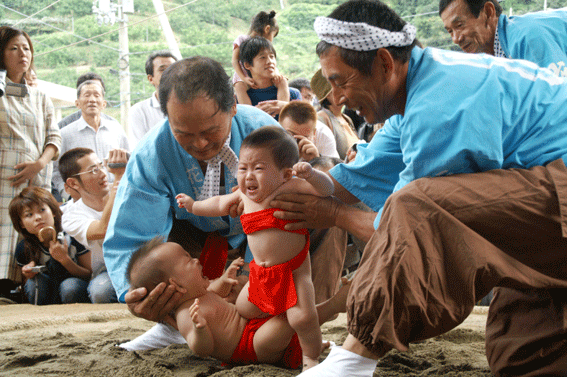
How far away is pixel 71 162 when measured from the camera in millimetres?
3898

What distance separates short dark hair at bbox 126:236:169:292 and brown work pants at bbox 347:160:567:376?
0.93m

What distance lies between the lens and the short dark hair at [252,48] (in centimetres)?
382

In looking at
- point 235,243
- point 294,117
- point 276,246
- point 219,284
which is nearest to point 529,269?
point 276,246

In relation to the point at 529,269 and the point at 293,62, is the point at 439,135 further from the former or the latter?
the point at 293,62

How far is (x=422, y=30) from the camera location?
1084cm

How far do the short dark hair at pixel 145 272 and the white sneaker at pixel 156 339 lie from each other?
36cm

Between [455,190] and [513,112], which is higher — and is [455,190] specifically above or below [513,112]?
below

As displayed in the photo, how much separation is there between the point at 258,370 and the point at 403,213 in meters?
0.84

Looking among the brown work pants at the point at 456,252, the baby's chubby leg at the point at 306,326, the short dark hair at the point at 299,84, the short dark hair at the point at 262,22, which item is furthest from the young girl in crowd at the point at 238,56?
the brown work pants at the point at 456,252

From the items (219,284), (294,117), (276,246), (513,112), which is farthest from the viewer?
(294,117)

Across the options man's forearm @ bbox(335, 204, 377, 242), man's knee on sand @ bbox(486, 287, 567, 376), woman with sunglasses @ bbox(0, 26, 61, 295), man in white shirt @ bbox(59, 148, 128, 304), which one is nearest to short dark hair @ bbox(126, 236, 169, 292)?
man's forearm @ bbox(335, 204, 377, 242)

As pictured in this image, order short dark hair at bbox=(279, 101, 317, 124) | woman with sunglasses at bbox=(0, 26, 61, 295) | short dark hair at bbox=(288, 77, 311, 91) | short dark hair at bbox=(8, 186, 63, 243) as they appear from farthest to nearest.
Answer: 1. short dark hair at bbox=(288, 77, 311, 91)
2. woman with sunglasses at bbox=(0, 26, 61, 295)
3. short dark hair at bbox=(8, 186, 63, 243)
4. short dark hair at bbox=(279, 101, 317, 124)

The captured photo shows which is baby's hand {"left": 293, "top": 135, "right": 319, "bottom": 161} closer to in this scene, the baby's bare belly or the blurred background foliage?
the baby's bare belly

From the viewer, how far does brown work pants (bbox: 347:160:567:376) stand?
4.33 feet
